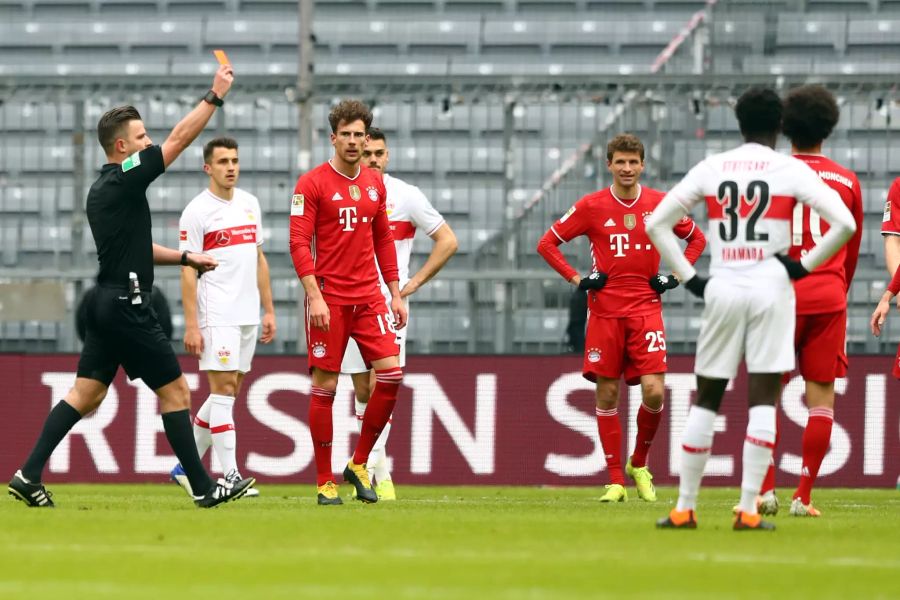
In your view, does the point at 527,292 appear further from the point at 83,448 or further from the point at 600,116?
the point at 83,448

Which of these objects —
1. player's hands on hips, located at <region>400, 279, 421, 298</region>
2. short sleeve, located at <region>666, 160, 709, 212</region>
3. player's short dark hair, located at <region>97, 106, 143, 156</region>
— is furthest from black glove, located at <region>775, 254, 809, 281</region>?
player's hands on hips, located at <region>400, 279, 421, 298</region>

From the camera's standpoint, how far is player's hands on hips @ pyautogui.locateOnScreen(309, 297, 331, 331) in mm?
8852

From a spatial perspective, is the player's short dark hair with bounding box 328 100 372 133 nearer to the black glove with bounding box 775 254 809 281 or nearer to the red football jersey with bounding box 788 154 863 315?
the red football jersey with bounding box 788 154 863 315

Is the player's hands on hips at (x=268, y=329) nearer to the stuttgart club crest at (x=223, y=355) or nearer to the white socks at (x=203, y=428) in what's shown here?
the stuttgart club crest at (x=223, y=355)

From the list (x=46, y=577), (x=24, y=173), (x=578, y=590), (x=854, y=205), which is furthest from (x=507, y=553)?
(x=24, y=173)

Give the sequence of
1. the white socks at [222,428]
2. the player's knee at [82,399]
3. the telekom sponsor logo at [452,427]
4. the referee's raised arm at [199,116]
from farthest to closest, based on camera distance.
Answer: the telekom sponsor logo at [452,427], the white socks at [222,428], the player's knee at [82,399], the referee's raised arm at [199,116]

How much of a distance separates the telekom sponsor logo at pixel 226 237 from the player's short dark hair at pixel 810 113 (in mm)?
3975

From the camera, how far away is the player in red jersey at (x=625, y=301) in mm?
10234

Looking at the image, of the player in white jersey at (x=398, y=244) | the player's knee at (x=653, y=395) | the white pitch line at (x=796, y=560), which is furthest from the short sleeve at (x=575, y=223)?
the white pitch line at (x=796, y=560)

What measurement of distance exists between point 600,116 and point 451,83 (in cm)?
126

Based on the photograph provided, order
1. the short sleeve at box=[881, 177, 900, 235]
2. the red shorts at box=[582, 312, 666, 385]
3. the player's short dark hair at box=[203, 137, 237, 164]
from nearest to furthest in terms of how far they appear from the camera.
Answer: the short sleeve at box=[881, 177, 900, 235]
the red shorts at box=[582, 312, 666, 385]
the player's short dark hair at box=[203, 137, 237, 164]

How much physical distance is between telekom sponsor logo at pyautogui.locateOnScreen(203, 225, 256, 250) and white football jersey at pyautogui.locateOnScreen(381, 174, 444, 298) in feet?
3.19

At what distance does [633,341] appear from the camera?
10.2 m

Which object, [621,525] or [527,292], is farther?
[527,292]
